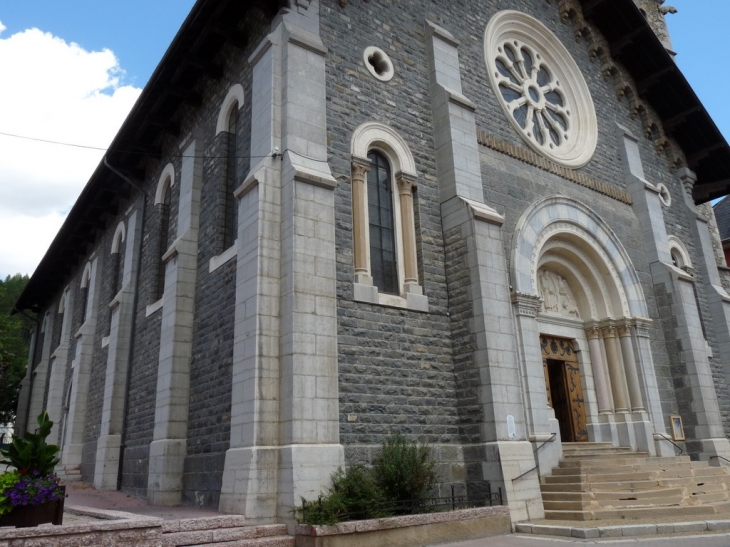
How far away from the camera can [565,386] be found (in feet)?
45.9

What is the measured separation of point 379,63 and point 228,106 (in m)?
3.29

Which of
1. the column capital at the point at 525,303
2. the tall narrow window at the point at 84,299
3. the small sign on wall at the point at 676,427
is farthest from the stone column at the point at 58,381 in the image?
the small sign on wall at the point at 676,427

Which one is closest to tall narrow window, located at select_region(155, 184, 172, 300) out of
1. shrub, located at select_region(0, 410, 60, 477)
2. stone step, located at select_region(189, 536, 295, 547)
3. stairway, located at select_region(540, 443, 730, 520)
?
shrub, located at select_region(0, 410, 60, 477)

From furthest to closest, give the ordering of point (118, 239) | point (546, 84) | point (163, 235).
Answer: point (118, 239), point (546, 84), point (163, 235)

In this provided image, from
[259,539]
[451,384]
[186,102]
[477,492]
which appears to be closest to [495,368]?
[451,384]

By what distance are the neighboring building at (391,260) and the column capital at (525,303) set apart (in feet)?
0.14

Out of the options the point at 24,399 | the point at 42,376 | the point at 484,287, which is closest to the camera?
the point at 484,287

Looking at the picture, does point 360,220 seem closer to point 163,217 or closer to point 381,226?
point 381,226

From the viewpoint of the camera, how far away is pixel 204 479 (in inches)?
410

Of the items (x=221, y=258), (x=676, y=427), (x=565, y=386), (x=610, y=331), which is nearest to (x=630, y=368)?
(x=610, y=331)

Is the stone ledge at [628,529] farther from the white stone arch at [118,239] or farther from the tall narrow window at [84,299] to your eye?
the tall narrow window at [84,299]

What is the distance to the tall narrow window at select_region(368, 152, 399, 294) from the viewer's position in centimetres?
1102

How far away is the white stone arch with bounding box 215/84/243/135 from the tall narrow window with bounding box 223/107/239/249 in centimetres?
6

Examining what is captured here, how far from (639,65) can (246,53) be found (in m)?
13.2
